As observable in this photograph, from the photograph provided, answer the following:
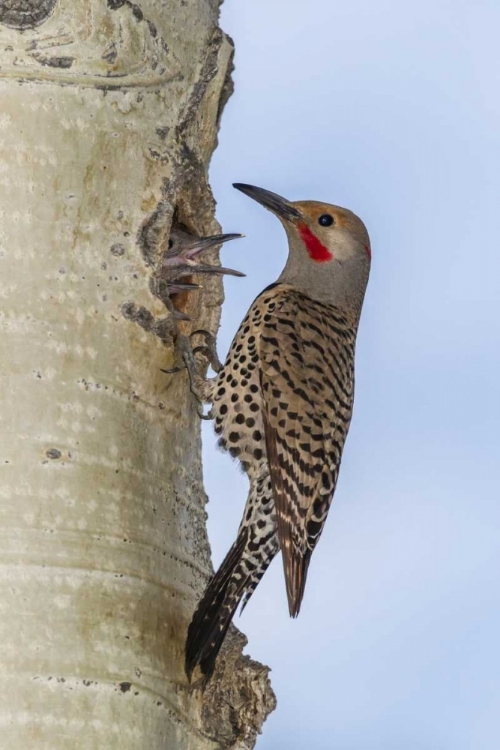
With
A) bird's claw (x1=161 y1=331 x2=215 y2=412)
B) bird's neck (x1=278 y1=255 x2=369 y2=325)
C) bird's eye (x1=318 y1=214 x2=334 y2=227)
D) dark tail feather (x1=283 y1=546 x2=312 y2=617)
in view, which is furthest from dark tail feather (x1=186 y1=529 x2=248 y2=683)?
bird's eye (x1=318 y1=214 x2=334 y2=227)

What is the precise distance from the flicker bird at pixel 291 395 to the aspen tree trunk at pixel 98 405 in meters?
0.24

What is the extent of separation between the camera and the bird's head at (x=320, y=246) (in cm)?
462

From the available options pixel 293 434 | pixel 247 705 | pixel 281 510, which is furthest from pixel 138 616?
pixel 293 434

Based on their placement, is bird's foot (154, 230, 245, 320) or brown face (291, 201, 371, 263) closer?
bird's foot (154, 230, 245, 320)

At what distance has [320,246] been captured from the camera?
15.1ft

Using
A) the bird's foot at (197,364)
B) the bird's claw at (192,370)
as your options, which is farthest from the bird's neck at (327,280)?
the bird's claw at (192,370)

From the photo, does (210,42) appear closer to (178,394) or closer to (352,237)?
(178,394)

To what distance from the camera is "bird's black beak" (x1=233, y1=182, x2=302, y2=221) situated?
452cm

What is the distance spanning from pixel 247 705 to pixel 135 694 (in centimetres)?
49

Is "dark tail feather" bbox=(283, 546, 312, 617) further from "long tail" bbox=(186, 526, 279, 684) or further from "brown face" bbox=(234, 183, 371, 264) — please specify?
"brown face" bbox=(234, 183, 371, 264)

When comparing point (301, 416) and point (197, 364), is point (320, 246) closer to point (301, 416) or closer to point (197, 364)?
point (301, 416)

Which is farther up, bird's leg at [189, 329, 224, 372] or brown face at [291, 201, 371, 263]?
brown face at [291, 201, 371, 263]

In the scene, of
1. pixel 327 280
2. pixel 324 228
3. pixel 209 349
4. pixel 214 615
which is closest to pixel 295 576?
pixel 214 615

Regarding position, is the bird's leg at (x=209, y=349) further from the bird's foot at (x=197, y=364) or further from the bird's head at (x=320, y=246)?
the bird's head at (x=320, y=246)
